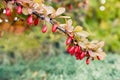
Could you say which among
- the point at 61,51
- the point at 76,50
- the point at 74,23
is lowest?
the point at 61,51

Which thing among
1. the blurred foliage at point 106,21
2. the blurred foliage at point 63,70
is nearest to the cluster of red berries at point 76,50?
the blurred foliage at point 63,70

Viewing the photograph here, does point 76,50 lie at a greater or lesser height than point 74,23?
greater

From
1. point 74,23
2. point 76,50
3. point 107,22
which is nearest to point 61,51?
point 74,23

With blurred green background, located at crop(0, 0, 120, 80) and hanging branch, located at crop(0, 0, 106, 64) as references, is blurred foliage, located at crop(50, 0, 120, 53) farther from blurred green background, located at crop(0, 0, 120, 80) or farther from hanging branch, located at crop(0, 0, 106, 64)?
hanging branch, located at crop(0, 0, 106, 64)

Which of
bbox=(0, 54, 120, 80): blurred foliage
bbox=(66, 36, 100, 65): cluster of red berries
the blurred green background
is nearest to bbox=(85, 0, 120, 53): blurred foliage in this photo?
the blurred green background

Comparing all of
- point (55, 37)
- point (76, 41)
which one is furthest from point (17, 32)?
point (76, 41)

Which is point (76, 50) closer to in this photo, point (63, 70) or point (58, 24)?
point (58, 24)

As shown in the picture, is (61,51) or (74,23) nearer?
(74,23)

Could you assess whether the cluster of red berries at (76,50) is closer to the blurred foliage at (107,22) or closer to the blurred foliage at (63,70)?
the blurred foliage at (63,70)
